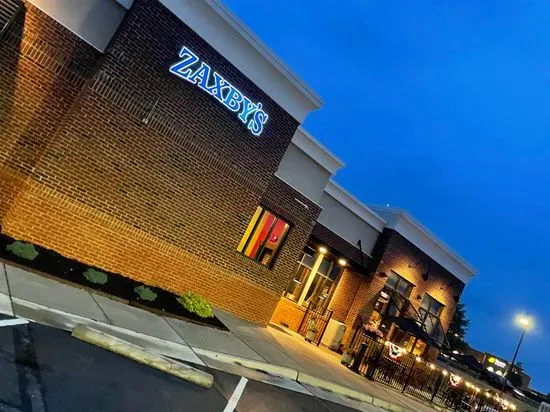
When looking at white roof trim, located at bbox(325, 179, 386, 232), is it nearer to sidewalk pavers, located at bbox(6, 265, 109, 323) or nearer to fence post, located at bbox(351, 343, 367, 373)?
fence post, located at bbox(351, 343, 367, 373)

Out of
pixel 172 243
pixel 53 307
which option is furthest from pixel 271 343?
pixel 53 307

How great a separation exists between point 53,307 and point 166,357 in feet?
6.69

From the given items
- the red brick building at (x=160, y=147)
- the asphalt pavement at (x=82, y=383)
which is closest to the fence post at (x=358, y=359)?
the red brick building at (x=160, y=147)

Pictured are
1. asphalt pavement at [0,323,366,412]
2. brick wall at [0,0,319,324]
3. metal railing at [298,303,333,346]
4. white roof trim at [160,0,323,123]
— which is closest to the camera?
asphalt pavement at [0,323,366,412]

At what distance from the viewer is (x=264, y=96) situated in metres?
13.5

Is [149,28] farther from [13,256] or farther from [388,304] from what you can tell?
[388,304]

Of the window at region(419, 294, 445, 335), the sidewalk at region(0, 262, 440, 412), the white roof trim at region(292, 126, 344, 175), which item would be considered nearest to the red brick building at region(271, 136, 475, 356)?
the window at region(419, 294, 445, 335)

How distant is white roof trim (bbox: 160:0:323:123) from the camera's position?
11.6m

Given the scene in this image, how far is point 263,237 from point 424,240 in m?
11.0

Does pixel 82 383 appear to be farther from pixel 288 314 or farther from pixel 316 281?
pixel 316 281

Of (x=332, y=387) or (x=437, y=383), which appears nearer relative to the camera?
(x=332, y=387)

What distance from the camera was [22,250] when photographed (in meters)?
8.93

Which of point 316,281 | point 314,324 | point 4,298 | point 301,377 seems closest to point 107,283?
point 4,298

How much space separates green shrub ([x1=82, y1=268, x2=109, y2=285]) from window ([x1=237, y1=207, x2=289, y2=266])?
562 cm
